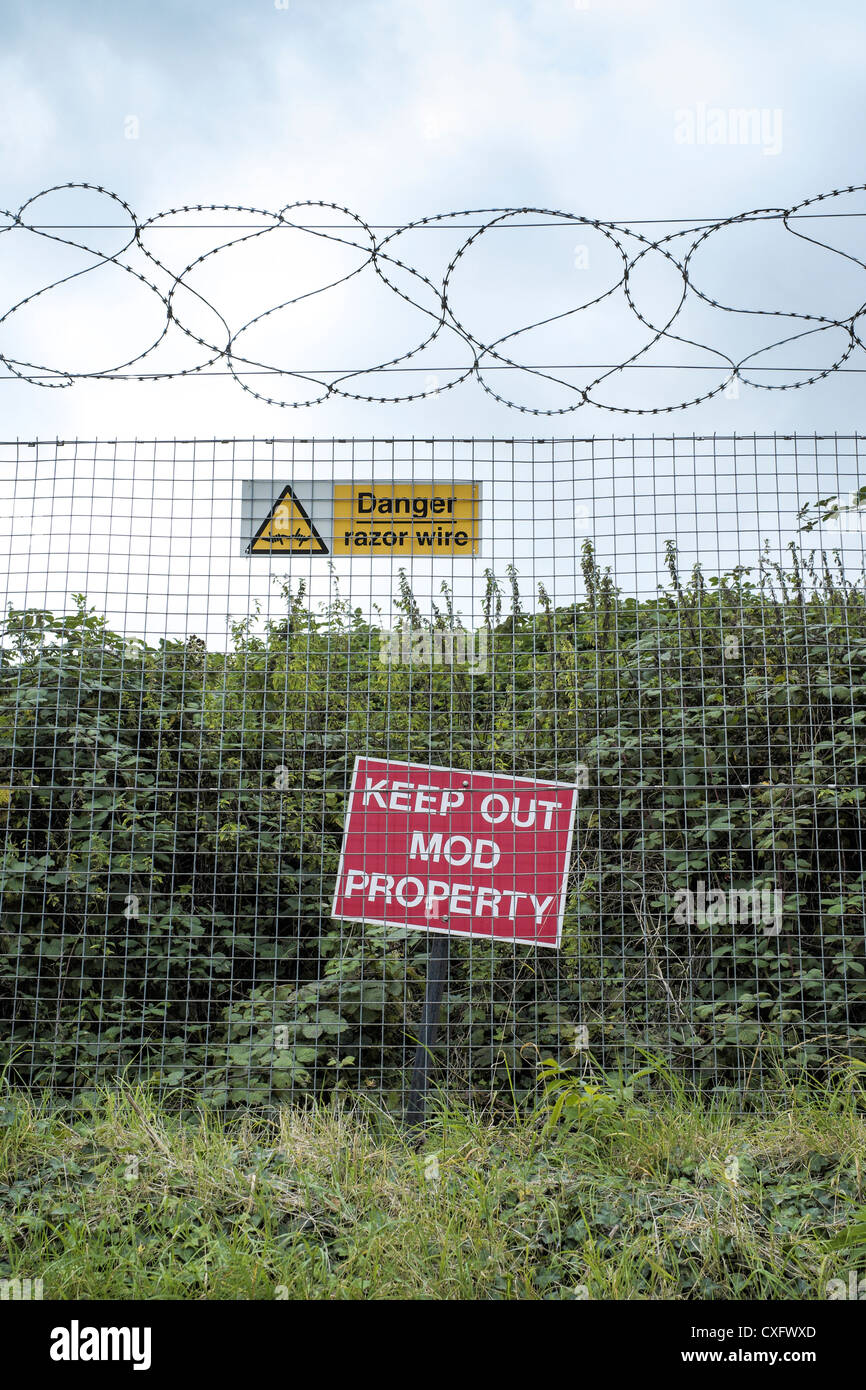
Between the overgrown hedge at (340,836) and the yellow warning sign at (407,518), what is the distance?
0.24 m

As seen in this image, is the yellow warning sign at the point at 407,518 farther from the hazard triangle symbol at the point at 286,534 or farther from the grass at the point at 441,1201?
the grass at the point at 441,1201

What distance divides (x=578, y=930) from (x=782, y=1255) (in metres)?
1.30

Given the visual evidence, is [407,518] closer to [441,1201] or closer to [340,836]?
[340,836]

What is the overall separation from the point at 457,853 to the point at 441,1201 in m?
1.29

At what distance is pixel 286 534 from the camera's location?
3986mm

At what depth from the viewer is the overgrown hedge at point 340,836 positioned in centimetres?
382

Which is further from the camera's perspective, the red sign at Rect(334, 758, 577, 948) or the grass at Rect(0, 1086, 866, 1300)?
the red sign at Rect(334, 758, 577, 948)

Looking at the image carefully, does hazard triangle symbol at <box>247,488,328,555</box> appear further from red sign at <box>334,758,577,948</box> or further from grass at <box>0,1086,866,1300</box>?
grass at <box>0,1086,866,1300</box>

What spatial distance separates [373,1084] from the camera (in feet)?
13.2

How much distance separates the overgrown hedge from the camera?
12.5 feet

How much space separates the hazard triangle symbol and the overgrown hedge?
0.79ft

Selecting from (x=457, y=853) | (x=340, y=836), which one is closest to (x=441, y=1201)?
(x=457, y=853)
